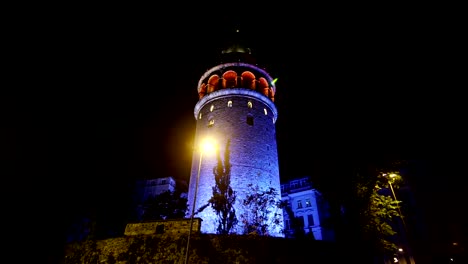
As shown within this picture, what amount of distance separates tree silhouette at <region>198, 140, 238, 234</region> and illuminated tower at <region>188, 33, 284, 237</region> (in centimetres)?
40

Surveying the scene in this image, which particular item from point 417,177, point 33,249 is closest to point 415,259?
point 417,177

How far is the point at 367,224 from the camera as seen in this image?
1531cm

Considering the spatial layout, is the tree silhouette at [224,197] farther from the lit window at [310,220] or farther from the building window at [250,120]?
the lit window at [310,220]

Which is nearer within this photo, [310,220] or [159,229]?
[159,229]

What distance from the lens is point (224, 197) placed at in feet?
58.1

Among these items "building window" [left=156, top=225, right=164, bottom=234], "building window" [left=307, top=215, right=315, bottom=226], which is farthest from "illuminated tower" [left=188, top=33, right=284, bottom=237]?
"building window" [left=307, top=215, right=315, bottom=226]

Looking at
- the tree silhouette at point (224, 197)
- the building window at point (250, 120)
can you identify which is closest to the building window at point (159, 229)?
the tree silhouette at point (224, 197)

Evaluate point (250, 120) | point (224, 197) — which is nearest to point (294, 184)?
point (250, 120)

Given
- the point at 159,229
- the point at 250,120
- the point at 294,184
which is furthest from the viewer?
the point at 294,184

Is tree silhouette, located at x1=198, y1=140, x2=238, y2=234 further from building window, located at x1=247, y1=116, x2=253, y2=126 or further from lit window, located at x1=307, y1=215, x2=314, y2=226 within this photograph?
lit window, located at x1=307, y1=215, x2=314, y2=226

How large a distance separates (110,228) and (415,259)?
1053 inches

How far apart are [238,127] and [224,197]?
645cm

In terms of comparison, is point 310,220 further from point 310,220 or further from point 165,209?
point 165,209

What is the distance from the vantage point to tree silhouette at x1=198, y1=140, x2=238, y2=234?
54.9ft
